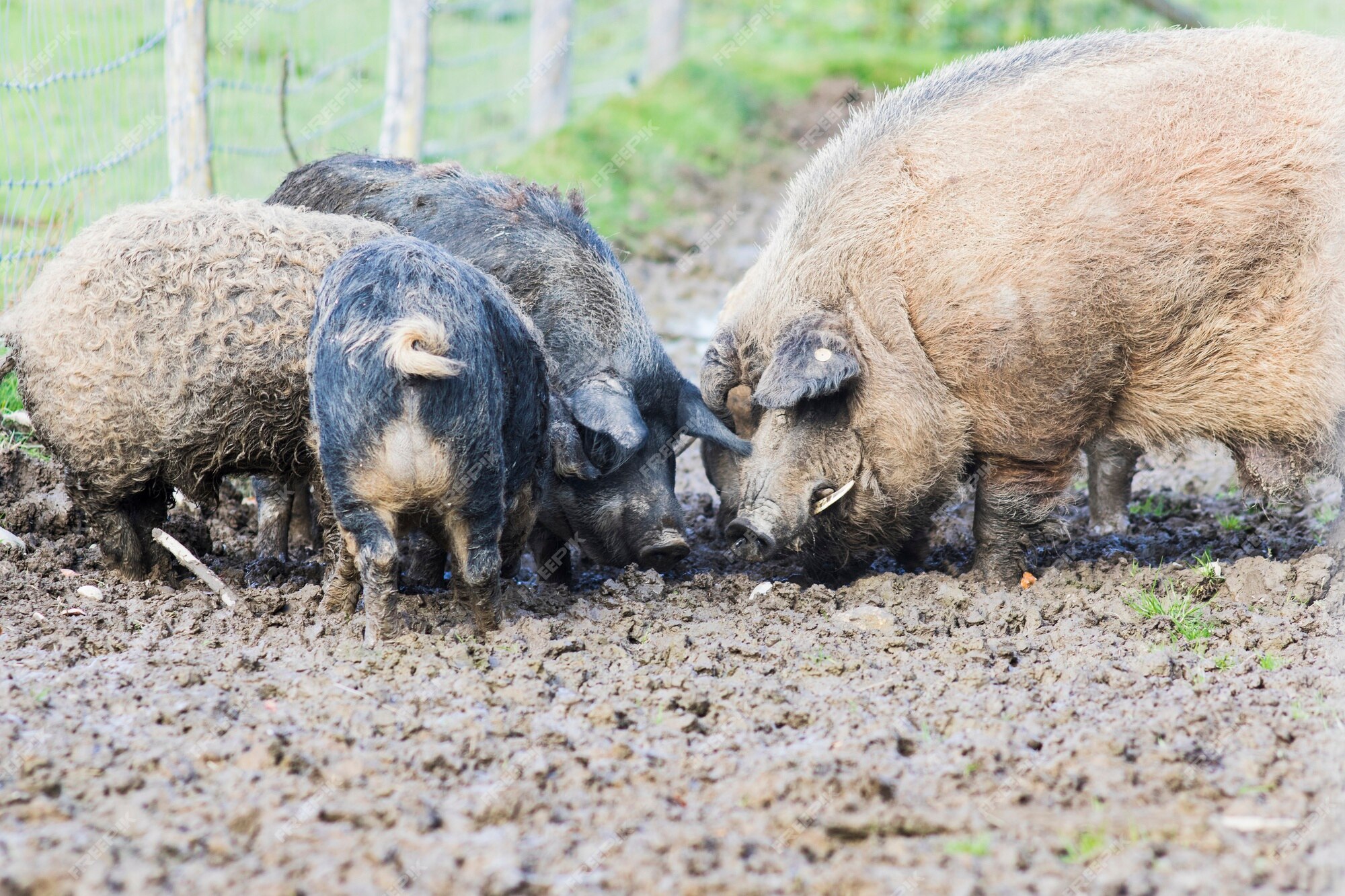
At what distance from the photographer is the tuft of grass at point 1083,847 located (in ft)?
8.47

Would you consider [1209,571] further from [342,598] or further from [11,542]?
[11,542]

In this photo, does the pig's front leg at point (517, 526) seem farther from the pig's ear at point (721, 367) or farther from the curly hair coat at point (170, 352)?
the pig's ear at point (721, 367)

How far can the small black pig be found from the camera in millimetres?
3758

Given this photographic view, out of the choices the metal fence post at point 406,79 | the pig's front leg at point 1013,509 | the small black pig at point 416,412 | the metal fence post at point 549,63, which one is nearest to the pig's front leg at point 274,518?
the small black pig at point 416,412

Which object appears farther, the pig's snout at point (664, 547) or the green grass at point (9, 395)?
the green grass at point (9, 395)

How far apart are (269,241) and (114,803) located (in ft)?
7.54

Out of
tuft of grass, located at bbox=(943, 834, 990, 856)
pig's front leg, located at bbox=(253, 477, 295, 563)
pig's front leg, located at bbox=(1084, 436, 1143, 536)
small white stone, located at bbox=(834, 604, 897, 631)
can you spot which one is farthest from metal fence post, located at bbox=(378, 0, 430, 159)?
tuft of grass, located at bbox=(943, 834, 990, 856)

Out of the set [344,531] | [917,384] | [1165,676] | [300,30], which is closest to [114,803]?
[344,531]

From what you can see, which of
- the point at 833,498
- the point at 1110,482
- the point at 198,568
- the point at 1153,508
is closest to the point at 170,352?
the point at 198,568

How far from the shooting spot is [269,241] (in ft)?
15.0

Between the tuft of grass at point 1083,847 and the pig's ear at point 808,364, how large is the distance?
2342mm

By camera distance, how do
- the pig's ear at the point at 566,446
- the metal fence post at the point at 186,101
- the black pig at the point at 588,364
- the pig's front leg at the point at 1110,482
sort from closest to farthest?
1. the pig's ear at the point at 566,446
2. the black pig at the point at 588,364
3. the pig's front leg at the point at 1110,482
4. the metal fence post at the point at 186,101

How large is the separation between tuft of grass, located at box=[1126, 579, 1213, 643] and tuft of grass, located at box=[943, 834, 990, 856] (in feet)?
5.83

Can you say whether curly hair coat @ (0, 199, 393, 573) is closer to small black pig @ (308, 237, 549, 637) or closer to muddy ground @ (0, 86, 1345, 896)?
small black pig @ (308, 237, 549, 637)
